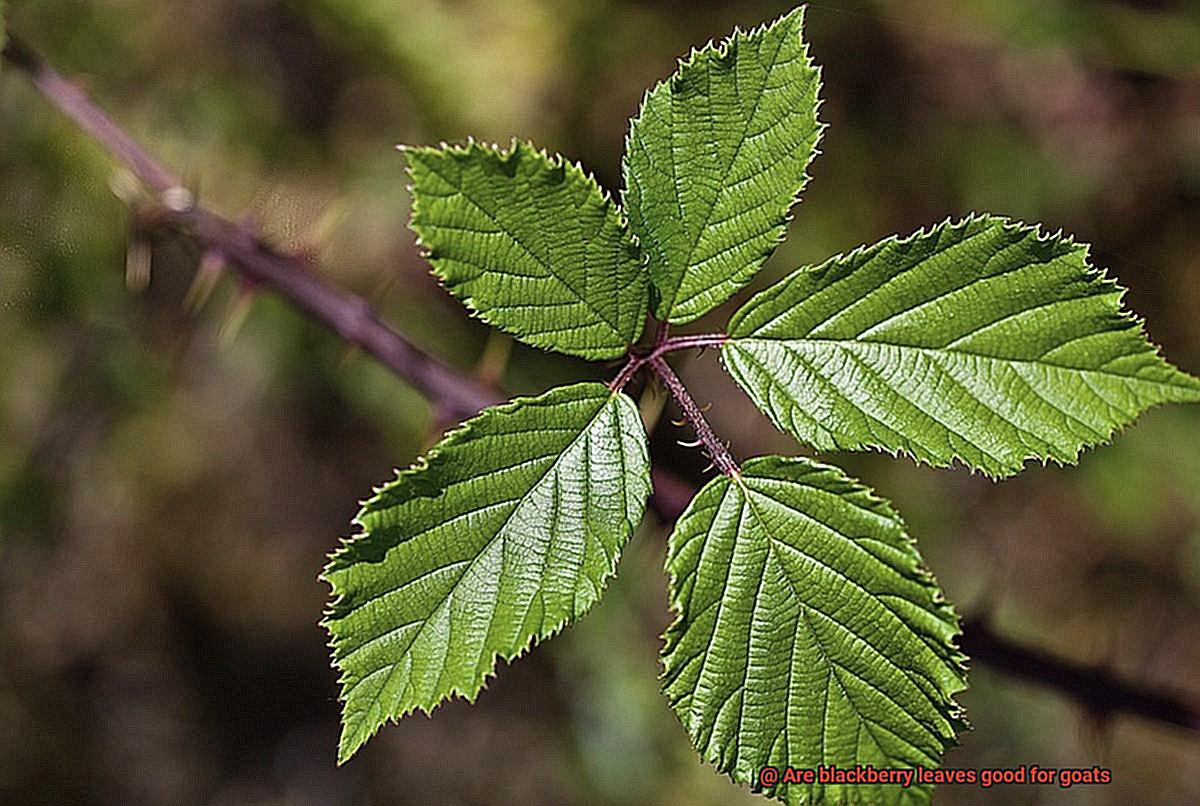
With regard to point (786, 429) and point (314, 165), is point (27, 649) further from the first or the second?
point (786, 429)

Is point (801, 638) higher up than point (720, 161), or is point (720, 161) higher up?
point (720, 161)

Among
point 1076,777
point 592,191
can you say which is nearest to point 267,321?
point 592,191

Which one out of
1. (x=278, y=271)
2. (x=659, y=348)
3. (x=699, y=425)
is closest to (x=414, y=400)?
(x=278, y=271)

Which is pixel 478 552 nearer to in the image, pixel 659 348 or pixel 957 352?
pixel 659 348

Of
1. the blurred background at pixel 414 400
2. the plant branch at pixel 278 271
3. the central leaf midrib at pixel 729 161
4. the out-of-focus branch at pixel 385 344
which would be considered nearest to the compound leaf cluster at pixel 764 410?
the central leaf midrib at pixel 729 161

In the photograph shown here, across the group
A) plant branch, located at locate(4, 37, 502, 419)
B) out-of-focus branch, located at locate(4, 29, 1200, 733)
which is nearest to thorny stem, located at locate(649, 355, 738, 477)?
out-of-focus branch, located at locate(4, 29, 1200, 733)

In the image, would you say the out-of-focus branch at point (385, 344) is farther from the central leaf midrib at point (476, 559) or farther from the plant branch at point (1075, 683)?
the central leaf midrib at point (476, 559)
